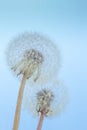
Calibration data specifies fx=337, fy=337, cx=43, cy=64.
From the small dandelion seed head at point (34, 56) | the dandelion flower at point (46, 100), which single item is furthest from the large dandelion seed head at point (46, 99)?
the small dandelion seed head at point (34, 56)

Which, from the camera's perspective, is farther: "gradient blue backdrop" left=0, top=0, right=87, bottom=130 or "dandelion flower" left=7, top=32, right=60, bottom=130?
"gradient blue backdrop" left=0, top=0, right=87, bottom=130

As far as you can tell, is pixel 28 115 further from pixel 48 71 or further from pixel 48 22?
pixel 48 22

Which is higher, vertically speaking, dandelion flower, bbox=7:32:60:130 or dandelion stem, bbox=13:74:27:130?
dandelion flower, bbox=7:32:60:130

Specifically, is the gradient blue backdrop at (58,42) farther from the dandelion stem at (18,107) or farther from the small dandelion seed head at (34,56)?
the small dandelion seed head at (34,56)

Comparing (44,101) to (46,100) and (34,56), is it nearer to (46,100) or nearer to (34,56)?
(46,100)

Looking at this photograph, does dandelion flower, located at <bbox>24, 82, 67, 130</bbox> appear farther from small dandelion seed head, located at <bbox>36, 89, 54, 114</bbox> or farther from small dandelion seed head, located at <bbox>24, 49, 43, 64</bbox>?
small dandelion seed head, located at <bbox>24, 49, 43, 64</bbox>

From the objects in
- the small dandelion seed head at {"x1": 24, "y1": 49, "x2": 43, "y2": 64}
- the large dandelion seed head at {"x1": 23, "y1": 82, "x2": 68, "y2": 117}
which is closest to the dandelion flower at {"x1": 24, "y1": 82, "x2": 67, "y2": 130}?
the large dandelion seed head at {"x1": 23, "y1": 82, "x2": 68, "y2": 117}
